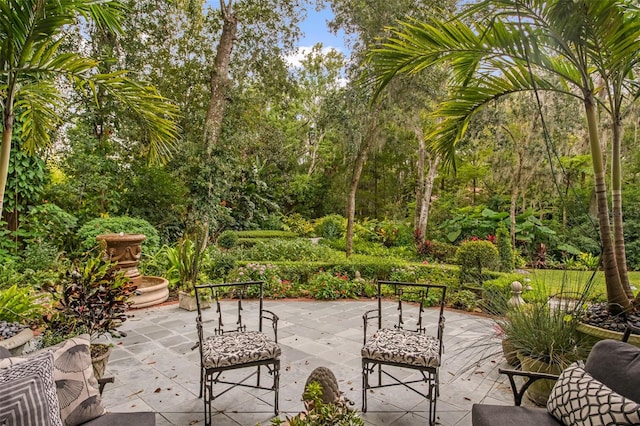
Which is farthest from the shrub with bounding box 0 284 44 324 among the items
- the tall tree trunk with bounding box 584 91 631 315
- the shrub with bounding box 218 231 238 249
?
the shrub with bounding box 218 231 238 249

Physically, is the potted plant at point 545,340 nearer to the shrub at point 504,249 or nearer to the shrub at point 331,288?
the shrub at point 331,288

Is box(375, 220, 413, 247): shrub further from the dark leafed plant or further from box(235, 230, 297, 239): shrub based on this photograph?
the dark leafed plant

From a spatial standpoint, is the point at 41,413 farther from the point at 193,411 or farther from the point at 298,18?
the point at 298,18

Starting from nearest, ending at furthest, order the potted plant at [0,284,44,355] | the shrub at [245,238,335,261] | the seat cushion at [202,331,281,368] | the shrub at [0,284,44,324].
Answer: the seat cushion at [202,331,281,368] < the potted plant at [0,284,44,355] < the shrub at [0,284,44,324] < the shrub at [245,238,335,261]

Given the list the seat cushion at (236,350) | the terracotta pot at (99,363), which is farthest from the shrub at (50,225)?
the seat cushion at (236,350)

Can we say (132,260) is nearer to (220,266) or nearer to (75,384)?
(220,266)

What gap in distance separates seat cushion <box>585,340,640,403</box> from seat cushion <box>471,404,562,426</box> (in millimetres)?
303

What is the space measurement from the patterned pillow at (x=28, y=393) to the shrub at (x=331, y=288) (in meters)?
4.50

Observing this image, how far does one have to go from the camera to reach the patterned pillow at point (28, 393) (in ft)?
4.37

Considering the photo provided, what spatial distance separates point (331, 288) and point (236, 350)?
12.0ft

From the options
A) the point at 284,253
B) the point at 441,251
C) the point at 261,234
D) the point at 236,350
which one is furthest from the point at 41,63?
the point at 441,251

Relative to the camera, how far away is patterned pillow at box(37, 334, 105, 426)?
5.51ft

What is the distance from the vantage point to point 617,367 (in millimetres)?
1676

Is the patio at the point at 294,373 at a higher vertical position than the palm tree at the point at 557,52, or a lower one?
lower
